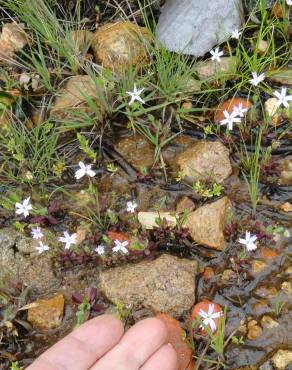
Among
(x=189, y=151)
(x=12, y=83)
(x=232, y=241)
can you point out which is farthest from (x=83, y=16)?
(x=232, y=241)

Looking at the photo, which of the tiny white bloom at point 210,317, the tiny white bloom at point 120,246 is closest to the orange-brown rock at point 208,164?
the tiny white bloom at point 120,246

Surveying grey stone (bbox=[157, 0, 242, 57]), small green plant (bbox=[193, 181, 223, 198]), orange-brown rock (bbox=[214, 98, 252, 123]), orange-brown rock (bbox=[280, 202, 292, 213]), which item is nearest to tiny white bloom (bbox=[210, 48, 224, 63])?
grey stone (bbox=[157, 0, 242, 57])

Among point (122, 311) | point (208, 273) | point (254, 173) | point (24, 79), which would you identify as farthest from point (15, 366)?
point (24, 79)

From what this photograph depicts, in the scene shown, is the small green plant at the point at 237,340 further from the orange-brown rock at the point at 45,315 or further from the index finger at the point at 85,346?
the orange-brown rock at the point at 45,315

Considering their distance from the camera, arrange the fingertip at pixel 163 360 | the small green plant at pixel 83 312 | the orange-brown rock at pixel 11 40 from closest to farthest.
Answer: the fingertip at pixel 163 360 < the small green plant at pixel 83 312 < the orange-brown rock at pixel 11 40

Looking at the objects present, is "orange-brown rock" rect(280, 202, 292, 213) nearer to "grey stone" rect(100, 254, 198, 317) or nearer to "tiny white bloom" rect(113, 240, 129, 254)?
"grey stone" rect(100, 254, 198, 317)

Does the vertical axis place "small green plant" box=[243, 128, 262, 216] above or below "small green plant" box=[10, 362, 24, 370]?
above

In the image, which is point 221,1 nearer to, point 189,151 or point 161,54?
point 161,54

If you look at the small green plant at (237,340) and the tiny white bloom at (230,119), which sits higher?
the tiny white bloom at (230,119)
